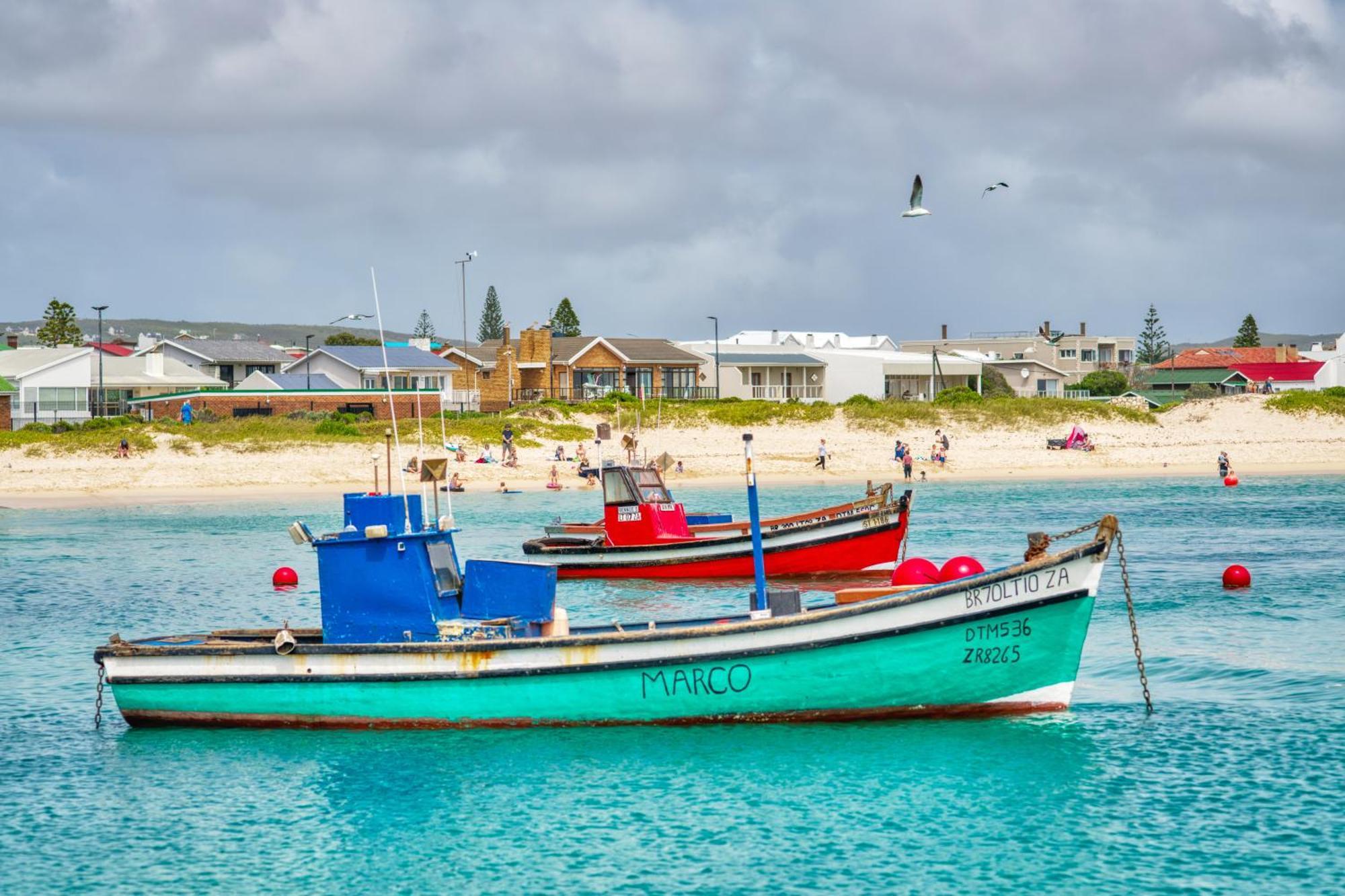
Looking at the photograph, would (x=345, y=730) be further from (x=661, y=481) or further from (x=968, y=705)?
(x=661, y=481)

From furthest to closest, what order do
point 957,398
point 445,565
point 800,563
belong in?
point 957,398, point 800,563, point 445,565

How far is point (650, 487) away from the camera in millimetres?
36125

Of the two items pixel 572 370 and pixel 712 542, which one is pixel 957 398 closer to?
pixel 572 370

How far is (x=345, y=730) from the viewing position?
2006cm

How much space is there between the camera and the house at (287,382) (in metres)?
89.1

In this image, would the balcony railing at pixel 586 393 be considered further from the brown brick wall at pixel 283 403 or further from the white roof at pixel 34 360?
the white roof at pixel 34 360

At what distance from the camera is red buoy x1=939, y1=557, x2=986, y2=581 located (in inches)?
845

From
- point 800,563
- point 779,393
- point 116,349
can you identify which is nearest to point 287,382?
point 779,393

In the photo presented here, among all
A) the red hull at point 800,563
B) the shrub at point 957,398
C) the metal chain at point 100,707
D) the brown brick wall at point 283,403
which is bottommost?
the metal chain at point 100,707

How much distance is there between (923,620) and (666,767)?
12.6 feet

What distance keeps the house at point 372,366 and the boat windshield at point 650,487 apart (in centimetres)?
5859

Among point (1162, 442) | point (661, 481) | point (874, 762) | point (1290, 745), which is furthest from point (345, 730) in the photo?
point (1162, 442)

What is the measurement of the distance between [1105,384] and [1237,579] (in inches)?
4137

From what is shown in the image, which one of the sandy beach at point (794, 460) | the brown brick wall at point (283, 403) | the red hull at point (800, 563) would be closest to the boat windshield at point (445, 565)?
the red hull at point (800, 563)
